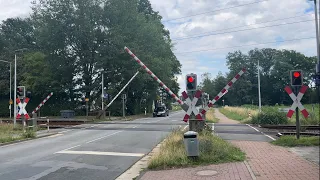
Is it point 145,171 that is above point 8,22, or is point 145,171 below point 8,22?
below

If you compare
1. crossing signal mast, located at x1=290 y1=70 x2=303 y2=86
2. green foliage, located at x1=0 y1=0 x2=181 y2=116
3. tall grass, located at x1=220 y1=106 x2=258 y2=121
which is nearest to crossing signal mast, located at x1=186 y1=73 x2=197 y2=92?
crossing signal mast, located at x1=290 y1=70 x2=303 y2=86

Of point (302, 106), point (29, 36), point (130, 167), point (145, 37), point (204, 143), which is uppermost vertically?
point (29, 36)

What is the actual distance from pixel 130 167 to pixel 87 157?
8.41ft

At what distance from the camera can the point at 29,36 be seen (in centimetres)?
7412

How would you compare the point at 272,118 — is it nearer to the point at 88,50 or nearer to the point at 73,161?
the point at 73,161

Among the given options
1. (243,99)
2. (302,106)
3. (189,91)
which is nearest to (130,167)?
(189,91)

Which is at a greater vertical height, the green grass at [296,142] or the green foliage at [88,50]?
the green foliage at [88,50]

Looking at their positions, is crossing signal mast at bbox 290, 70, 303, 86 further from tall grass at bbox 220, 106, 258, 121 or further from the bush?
tall grass at bbox 220, 106, 258, 121

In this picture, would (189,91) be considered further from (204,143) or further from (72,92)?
(72,92)

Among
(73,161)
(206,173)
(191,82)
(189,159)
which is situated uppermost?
(191,82)

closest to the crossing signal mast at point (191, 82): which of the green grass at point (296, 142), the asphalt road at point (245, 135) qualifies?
the green grass at point (296, 142)

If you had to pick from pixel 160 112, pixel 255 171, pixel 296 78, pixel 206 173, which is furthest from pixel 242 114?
pixel 206 173

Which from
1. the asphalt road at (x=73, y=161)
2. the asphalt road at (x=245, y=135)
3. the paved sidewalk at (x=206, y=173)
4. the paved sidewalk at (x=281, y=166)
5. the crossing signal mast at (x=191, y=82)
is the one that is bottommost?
the asphalt road at (x=73, y=161)

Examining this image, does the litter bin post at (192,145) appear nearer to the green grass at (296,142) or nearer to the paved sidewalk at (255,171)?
the paved sidewalk at (255,171)
